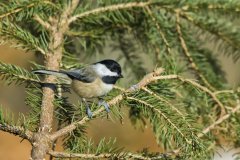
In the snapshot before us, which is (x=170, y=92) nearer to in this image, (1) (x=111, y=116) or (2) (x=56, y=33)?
(1) (x=111, y=116)

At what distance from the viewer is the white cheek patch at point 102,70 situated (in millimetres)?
2090

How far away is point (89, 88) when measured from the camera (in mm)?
2195

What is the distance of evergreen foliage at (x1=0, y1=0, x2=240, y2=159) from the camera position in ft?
5.43

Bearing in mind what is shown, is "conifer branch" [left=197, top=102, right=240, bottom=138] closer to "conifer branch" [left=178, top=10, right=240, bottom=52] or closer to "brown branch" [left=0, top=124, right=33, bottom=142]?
"conifer branch" [left=178, top=10, right=240, bottom=52]

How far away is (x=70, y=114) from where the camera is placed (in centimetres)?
182

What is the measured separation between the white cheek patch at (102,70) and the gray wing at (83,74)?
0.07 ft

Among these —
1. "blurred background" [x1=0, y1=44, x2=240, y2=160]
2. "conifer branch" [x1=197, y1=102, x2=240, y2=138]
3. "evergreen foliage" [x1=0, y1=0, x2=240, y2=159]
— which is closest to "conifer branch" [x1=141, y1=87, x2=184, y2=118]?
"evergreen foliage" [x1=0, y1=0, x2=240, y2=159]

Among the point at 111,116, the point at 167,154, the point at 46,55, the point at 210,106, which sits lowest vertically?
the point at 167,154

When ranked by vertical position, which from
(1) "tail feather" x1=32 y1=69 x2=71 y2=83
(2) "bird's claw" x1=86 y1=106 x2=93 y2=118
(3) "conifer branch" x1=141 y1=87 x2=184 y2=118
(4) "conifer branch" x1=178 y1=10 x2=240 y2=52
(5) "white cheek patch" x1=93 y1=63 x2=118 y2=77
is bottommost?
(2) "bird's claw" x1=86 y1=106 x2=93 y2=118

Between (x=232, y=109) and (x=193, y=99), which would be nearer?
(x=232, y=109)

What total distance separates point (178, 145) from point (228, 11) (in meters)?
0.72

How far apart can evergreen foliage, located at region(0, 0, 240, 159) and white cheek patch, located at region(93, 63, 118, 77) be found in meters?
0.08

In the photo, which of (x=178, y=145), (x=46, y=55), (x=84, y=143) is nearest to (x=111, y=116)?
(x=84, y=143)

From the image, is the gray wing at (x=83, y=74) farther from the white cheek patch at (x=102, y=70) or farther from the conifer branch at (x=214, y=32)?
the conifer branch at (x=214, y=32)
